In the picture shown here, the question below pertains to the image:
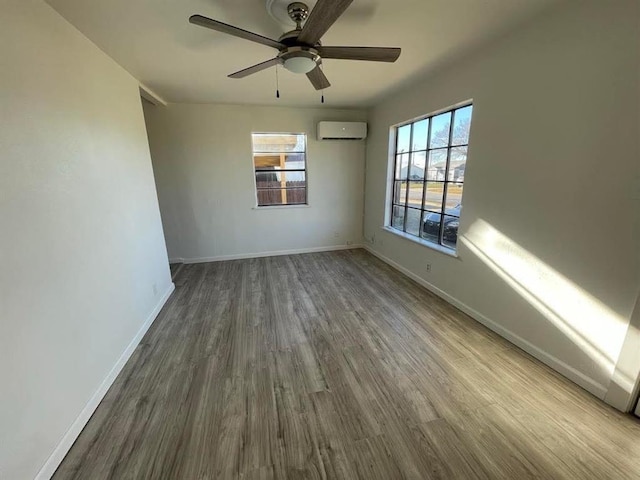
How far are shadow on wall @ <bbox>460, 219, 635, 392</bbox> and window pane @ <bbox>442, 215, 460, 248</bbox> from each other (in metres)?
0.47

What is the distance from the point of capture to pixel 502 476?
1.26 m

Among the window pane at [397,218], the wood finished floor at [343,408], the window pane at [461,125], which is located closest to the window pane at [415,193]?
the window pane at [397,218]

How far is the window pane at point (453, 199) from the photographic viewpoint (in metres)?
2.81

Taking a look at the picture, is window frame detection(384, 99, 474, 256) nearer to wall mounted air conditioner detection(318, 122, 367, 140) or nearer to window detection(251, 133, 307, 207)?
wall mounted air conditioner detection(318, 122, 367, 140)

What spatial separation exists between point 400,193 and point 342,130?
1443 millimetres

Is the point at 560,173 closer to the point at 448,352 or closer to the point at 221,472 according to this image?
the point at 448,352

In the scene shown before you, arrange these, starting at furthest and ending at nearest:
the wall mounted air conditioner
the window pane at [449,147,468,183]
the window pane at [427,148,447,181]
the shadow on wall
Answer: the wall mounted air conditioner → the window pane at [427,148,447,181] → the window pane at [449,147,468,183] → the shadow on wall

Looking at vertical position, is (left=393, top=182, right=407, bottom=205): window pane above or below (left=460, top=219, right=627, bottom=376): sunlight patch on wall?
above

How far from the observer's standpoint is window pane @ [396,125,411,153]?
3.66 m

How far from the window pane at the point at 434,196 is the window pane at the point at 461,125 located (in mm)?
511

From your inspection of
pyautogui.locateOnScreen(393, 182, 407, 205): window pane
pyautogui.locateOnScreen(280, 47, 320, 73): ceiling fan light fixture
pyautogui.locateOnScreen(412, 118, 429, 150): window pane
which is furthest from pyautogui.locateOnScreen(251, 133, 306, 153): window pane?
pyautogui.locateOnScreen(280, 47, 320, 73): ceiling fan light fixture

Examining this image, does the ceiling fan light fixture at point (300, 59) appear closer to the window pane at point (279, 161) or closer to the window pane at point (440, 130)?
the window pane at point (440, 130)

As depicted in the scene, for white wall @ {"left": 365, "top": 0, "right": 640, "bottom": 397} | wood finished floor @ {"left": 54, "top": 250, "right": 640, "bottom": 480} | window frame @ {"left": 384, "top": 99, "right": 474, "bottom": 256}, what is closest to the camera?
wood finished floor @ {"left": 54, "top": 250, "right": 640, "bottom": 480}

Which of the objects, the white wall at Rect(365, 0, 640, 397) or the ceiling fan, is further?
Answer: the white wall at Rect(365, 0, 640, 397)
